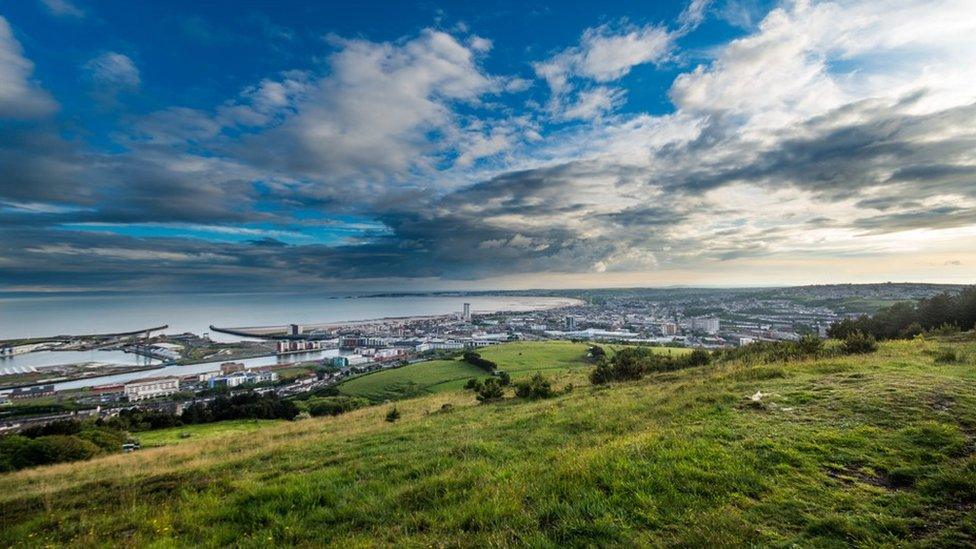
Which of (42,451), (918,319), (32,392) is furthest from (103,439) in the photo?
(918,319)

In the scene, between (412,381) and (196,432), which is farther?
(412,381)

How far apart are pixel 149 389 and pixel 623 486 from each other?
229 ft

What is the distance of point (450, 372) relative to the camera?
5478 cm

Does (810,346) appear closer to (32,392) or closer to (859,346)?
(859,346)

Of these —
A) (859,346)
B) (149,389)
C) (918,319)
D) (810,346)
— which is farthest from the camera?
(149,389)

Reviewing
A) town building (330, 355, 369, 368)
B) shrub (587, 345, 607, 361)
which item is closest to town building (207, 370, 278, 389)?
town building (330, 355, 369, 368)

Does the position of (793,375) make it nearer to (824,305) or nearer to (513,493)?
(513,493)

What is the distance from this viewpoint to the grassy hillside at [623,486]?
4.68 metres

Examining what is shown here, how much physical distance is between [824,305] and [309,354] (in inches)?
5561

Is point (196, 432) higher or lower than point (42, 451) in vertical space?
lower

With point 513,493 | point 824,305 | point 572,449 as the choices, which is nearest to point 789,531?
point 513,493

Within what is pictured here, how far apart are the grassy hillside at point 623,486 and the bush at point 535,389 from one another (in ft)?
28.4

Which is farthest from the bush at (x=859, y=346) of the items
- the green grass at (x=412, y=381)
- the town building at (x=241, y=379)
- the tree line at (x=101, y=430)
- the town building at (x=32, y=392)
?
the town building at (x=32, y=392)

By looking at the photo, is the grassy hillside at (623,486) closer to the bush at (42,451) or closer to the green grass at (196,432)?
the bush at (42,451)
